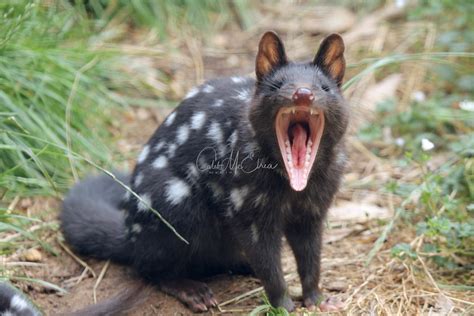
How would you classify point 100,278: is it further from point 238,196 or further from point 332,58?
point 332,58

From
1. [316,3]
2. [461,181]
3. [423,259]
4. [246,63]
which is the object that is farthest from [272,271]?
[316,3]

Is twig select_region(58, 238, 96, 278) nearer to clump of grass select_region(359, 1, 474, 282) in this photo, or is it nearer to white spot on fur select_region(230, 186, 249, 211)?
white spot on fur select_region(230, 186, 249, 211)

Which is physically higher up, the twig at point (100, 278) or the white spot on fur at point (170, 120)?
the white spot on fur at point (170, 120)

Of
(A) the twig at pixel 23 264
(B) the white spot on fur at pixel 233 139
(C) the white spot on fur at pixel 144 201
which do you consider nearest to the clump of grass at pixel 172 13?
(A) the twig at pixel 23 264

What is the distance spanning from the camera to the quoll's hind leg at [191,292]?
4.64m

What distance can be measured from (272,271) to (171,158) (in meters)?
0.90

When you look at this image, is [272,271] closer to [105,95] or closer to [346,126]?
[346,126]

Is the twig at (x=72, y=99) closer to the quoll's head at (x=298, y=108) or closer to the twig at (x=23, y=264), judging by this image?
the twig at (x=23, y=264)

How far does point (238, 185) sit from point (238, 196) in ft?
0.19

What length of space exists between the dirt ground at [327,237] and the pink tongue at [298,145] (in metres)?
0.96

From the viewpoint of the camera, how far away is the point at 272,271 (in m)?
4.34

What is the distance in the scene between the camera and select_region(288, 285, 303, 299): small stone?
469 cm

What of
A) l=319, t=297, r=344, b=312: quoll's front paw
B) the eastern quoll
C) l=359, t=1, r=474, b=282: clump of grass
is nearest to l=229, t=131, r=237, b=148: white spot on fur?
the eastern quoll

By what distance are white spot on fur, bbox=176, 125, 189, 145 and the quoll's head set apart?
22.4 inches
